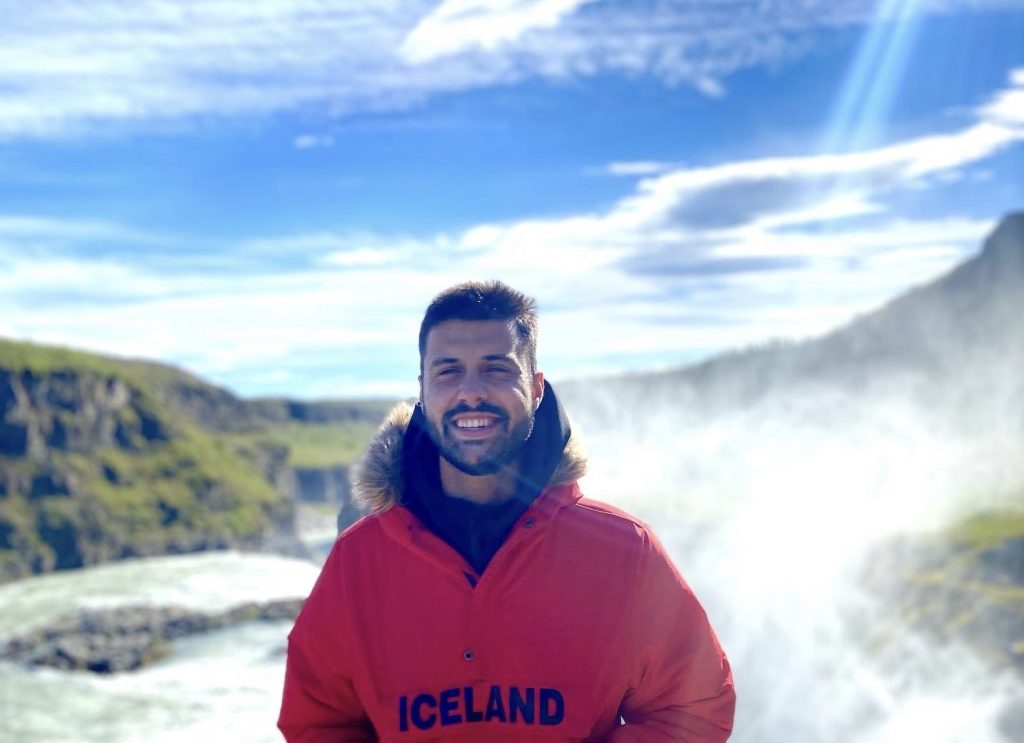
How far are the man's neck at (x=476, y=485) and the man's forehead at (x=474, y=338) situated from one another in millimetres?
759

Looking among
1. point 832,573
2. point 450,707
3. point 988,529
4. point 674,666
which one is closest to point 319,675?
point 450,707

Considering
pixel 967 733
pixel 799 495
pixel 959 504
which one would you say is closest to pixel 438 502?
pixel 967 733

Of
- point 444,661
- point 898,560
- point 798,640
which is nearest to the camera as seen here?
point 444,661

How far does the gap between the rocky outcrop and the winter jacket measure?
134 metres

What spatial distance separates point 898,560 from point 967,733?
37580 mm

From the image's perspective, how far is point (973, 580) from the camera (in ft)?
347

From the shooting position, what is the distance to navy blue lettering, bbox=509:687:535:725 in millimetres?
6070

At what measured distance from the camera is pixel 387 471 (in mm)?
6629

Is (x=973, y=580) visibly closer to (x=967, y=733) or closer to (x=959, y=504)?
(x=967, y=733)

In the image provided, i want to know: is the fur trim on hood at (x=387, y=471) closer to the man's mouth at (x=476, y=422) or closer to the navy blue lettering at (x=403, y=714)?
the man's mouth at (x=476, y=422)

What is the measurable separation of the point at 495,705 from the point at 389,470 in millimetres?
1609

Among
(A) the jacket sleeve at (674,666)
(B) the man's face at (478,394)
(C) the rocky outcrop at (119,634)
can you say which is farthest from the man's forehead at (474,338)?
(C) the rocky outcrop at (119,634)

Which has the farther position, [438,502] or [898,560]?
[898,560]

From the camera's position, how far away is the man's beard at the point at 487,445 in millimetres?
6316
